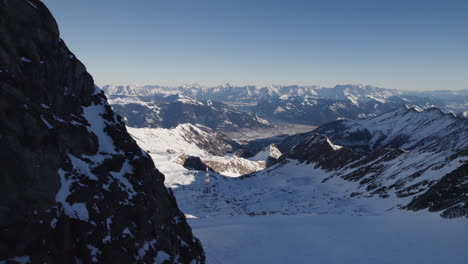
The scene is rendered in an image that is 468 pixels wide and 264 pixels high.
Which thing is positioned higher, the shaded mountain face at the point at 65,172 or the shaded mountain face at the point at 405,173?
the shaded mountain face at the point at 65,172

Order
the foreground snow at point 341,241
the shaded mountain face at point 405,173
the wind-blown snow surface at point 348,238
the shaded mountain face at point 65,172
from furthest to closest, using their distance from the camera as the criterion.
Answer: the shaded mountain face at point 405,173 → the wind-blown snow surface at point 348,238 → the foreground snow at point 341,241 → the shaded mountain face at point 65,172

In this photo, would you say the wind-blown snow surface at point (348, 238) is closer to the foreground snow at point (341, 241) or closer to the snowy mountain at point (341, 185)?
the foreground snow at point (341, 241)

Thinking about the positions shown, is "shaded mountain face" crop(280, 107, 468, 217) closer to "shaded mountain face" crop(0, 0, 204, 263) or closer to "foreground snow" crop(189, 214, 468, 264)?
"foreground snow" crop(189, 214, 468, 264)

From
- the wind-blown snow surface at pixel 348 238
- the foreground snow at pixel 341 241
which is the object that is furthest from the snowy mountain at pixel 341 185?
the foreground snow at pixel 341 241

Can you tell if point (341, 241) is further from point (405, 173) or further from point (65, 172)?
point (405, 173)

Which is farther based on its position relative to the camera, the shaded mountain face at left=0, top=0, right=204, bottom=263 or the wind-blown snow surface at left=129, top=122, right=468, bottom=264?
the wind-blown snow surface at left=129, top=122, right=468, bottom=264

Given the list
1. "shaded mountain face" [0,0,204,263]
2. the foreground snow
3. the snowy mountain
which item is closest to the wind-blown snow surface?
the foreground snow
